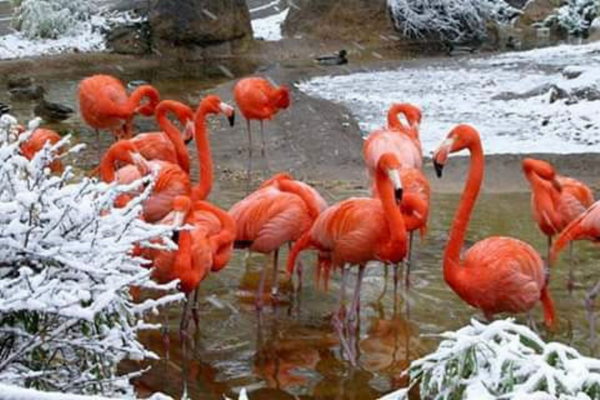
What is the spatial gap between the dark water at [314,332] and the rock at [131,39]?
12.9 meters

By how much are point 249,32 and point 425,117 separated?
7957mm

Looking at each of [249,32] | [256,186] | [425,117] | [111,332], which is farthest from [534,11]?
[111,332]

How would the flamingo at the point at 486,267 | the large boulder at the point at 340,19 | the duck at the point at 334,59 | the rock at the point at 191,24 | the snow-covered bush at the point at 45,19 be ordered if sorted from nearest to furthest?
the flamingo at the point at 486,267 → the duck at the point at 334,59 → the rock at the point at 191,24 → the snow-covered bush at the point at 45,19 → the large boulder at the point at 340,19

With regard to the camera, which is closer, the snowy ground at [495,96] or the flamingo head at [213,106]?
the flamingo head at [213,106]

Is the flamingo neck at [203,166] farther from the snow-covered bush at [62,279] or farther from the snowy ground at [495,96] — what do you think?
the snowy ground at [495,96]

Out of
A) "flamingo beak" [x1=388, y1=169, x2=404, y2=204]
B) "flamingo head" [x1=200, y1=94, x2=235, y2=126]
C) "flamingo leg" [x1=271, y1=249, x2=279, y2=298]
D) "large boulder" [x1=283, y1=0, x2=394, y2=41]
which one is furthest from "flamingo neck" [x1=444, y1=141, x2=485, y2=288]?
"large boulder" [x1=283, y1=0, x2=394, y2=41]

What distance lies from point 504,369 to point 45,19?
18856mm

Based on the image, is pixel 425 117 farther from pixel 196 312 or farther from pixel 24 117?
pixel 196 312

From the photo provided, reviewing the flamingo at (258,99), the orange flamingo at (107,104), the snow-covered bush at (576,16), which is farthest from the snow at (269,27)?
the orange flamingo at (107,104)

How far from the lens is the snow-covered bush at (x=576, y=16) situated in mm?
24344

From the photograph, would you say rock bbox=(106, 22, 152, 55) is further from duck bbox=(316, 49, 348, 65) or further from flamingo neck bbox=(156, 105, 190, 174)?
flamingo neck bbox=(156, 105, 190, 174)

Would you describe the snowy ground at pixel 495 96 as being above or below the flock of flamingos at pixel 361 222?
below

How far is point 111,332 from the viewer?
9.73 ft

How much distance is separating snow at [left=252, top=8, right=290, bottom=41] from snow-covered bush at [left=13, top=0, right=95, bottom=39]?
12.1ft
